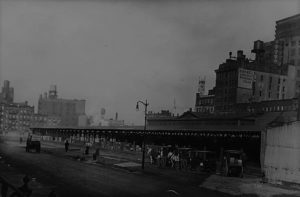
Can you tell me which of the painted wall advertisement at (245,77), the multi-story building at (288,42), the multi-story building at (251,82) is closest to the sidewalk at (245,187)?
the multi-story building at (251,82)

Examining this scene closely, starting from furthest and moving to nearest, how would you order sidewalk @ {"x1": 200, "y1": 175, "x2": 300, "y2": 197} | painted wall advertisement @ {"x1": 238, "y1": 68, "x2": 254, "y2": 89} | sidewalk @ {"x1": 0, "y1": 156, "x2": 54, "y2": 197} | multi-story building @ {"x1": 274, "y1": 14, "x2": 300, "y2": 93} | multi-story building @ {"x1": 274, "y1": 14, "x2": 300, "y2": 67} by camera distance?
1. multi-story building @ {"x1": 274, "y1": 14, "x2": 300, "y2": 67}
2. multi-story building @ {"x1": 274, "y1": 14, "x2": 300, "y2": 93}
3. painted wall advertisement @ {"x1": 238, "y1": 68, "x2": 254, "y2": 89}
4. sidewalk @ {"x1": 200, "y1": 175, "x2": 300, "y2": 197}
5. sidewalk @ {"x1": 0, "y1": 156, "x2": 54, "y2": 197}

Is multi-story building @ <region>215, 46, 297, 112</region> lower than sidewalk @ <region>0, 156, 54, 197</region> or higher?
higher

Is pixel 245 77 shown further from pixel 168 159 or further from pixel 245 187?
pixel 245 187

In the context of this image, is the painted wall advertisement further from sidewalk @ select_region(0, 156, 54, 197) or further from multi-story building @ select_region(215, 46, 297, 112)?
sidewalk @ select_region(0, 156, 54, 197)

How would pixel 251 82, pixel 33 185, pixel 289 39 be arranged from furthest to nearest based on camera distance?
1. pixel 289 39
2. pixel 251 82
3. pixel 33 185

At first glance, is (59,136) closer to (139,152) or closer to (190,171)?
(139,152)

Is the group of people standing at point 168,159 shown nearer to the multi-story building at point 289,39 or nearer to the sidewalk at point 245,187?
the sidewalk at point 245,187

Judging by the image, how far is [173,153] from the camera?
43438 millimetres

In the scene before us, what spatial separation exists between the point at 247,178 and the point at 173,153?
10.4 meters

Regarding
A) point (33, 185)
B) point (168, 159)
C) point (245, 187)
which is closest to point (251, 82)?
point (168, 159)

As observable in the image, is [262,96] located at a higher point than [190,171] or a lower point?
higher

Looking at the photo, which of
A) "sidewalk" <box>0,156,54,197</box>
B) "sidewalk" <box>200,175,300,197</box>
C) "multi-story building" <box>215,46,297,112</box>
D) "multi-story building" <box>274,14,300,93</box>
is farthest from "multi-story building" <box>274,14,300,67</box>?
"sidewalk" <box>0,156,54,197</box>

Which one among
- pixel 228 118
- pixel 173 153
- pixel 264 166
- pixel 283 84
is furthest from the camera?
pixel 283 84

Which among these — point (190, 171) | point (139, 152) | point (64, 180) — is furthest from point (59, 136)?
point (64, 180)
